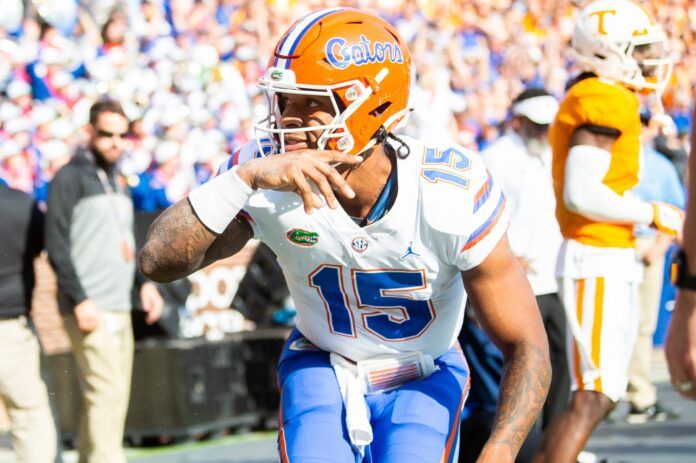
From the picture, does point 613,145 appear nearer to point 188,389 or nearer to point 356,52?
point 356,52

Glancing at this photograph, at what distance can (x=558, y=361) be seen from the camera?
21.0 ft

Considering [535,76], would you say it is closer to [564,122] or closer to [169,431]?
[169,431]

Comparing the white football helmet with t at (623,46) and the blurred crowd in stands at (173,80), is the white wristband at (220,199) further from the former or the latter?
the blurred crowd in stands at (173,80)

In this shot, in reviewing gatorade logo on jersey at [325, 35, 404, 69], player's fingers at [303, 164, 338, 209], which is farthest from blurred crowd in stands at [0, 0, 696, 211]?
player's fingers at [303, 164, 338, 209]

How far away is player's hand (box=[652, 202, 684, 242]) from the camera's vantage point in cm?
539

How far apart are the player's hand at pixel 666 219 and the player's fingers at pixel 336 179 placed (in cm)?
255

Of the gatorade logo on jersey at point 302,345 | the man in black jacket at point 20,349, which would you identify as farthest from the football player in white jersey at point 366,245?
the man in black jacket at point 20,349

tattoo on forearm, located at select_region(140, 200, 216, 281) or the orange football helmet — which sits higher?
the orange football helmet

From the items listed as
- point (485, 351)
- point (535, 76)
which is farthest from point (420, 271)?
point (535, 76)

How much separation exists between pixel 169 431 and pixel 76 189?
2.15 m

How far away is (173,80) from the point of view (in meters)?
12.1

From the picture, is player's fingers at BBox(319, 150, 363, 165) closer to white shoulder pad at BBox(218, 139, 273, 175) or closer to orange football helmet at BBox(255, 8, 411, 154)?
orange football helmet at BBox(255, 8, 411, 154)

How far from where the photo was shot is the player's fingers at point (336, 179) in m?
3.21

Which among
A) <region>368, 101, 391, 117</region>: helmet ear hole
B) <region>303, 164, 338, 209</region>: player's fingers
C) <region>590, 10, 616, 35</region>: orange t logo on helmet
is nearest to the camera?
<region>303, 164, 338, 209</region>: player's fingers
